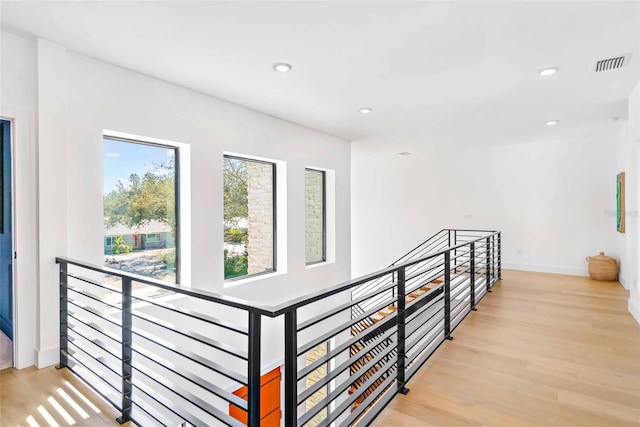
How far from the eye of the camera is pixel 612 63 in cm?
303

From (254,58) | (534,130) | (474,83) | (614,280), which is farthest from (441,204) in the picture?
(254,58)

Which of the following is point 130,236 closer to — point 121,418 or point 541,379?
point 121,418

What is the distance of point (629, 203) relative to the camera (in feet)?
13.8

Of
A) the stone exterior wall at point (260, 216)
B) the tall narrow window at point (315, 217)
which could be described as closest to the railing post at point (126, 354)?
the stone exterior wall at point (260, 216)

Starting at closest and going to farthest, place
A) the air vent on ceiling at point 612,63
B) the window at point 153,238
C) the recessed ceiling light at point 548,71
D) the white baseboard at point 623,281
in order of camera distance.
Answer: the air vent on ceiling at point 612,63
the recessed ceiling light at point 548,71
the window at point 153,238
the white baseboard at point 623,281

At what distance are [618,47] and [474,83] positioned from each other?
1.09 metres

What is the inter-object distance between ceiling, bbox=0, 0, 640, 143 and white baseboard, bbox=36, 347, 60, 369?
2403mm

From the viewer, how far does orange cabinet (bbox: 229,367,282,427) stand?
4332 millimetres

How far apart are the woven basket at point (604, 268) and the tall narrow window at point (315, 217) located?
4.61 metres

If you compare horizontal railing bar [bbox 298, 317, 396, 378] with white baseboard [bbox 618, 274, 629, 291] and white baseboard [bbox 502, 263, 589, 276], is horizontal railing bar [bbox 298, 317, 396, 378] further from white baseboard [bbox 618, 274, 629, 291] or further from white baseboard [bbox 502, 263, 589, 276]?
white baseboard [bbox 502, 263, 589, 276]

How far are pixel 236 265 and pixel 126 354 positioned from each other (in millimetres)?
2330

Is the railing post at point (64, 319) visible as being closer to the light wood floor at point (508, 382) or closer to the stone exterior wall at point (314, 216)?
the light wood floor at point (508, 382)

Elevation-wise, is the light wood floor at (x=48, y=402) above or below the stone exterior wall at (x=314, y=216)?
below

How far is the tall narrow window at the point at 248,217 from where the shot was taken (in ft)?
14.1
